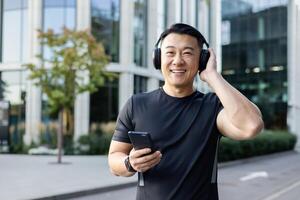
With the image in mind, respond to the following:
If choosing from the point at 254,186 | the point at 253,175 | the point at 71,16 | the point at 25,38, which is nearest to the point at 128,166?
the point at 254,186

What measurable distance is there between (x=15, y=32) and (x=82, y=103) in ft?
22.5

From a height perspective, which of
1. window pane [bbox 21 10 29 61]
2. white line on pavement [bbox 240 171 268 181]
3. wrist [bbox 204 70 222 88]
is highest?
window pane [bbox 21 10 29 61]

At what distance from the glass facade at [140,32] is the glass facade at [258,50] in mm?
15180

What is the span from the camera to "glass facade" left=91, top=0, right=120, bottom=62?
3231cm

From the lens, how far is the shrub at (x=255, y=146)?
72.4ft

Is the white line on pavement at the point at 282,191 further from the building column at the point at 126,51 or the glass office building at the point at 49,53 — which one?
the building column at the point at 126,51

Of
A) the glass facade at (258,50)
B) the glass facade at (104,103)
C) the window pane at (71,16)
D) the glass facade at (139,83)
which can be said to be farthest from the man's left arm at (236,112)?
the glass facade at (258,50)

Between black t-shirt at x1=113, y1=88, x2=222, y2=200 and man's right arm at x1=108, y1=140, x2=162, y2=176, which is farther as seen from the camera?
black t-shirt at x1=113, y1=88, x2=222, y2=200

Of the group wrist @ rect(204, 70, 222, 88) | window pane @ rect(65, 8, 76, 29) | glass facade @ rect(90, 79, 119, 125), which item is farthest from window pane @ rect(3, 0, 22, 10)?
wrist @ rect(204, 70, 222, 88)

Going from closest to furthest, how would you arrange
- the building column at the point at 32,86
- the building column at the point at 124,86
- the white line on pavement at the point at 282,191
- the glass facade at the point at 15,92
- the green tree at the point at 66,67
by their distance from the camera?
the white line on pavement at the point at 282,191, the green tree at the point at 66,67, the building column at the point at 32,86, the building column at the point at 124,86, the glass facade at the point at 15,92

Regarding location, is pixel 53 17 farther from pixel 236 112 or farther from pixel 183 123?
pixel 236 112

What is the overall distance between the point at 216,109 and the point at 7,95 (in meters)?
32.0

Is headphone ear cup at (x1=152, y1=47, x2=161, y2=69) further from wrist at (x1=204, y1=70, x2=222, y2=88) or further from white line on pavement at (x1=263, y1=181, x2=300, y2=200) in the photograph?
white line on pavement at (x1=263, y1=181, x2=300, y2=200)

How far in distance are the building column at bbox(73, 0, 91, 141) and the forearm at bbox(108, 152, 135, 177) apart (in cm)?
2847
